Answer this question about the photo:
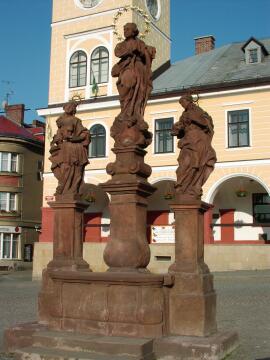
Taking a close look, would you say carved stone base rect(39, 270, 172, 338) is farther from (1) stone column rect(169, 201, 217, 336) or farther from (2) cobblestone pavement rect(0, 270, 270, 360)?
(2) cobblestone pavement rect(0, 270, 270, 360)

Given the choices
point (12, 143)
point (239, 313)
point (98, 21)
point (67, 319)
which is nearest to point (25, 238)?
point (12, 143)

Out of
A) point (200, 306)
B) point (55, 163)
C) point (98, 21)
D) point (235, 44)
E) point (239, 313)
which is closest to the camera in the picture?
point (200, 306)

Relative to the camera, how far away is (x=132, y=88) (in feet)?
27.1

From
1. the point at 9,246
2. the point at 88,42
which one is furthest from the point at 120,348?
the point at 9,246

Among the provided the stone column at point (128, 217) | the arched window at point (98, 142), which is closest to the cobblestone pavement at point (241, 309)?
the stone column at point (128, 217)

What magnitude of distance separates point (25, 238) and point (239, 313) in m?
28.4

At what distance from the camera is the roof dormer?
87.3 ft

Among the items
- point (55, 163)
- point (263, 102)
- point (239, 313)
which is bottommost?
point (239, 313)

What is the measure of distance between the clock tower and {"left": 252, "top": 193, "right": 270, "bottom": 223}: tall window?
8.95 meters

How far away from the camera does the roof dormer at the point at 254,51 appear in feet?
87.3

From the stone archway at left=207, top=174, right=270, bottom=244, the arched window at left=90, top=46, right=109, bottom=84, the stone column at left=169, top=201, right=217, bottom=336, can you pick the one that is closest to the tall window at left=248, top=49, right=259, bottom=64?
the stone archway at left=207, top=174, right=270, bottom=244

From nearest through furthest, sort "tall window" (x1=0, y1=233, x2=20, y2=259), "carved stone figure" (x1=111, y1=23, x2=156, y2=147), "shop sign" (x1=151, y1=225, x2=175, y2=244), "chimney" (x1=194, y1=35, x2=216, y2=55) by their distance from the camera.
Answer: "carved stone figure" (x1=111, y1=23, x2=156, y2=147), "shop sign" (x1=151, y1=225, x2=175, y2=244), "chimney" (x1=194, y1=35, x2=216, y2=55), "tall window" (x1=0, y1=233, x2=20, y2=259)

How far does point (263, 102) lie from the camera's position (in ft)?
79.6

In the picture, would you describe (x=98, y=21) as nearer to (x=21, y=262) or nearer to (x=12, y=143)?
(x=12, y=143)
